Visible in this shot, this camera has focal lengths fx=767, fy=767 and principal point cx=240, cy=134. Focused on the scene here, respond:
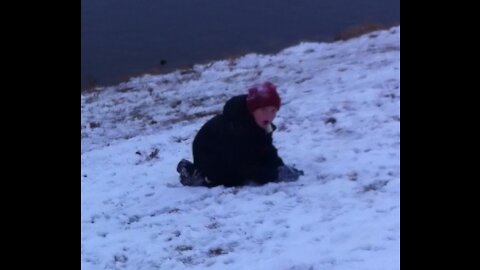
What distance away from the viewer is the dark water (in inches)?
806

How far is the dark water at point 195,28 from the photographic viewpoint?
20484 mm

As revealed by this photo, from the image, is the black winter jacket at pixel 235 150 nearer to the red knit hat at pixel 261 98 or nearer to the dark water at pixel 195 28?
the red knit hat at pixel 261 98

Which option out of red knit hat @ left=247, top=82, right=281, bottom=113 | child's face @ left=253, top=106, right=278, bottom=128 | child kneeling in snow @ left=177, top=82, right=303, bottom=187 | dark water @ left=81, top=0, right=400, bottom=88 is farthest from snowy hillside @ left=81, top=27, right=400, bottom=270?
dark water @ left=81, top=0, right=400, bottom=88

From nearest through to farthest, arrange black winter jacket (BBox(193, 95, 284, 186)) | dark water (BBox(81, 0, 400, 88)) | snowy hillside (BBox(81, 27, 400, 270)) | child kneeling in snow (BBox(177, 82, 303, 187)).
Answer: snowy hillside (BBox(81, 27, 400, 270)), child kneeling in snow (BBox(177, 82, 303, 187)), black winter jacket (BBox(193, 95, 284, 186)), dark water (BBox(81, 0, 400, 88))

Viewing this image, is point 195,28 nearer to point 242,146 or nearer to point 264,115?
point 242,146

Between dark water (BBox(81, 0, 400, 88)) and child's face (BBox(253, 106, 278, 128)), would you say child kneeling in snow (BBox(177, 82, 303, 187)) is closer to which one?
child's face (BBox(253, 106, 278, 128))

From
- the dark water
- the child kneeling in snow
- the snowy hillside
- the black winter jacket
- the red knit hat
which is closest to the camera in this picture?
the snowy hillside

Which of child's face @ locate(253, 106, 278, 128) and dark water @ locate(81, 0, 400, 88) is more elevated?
dark water @ locate(81, 0, 400, 88)

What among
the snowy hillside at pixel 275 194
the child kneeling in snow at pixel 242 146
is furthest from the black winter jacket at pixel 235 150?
the snowy hillside at pixel 275 194
